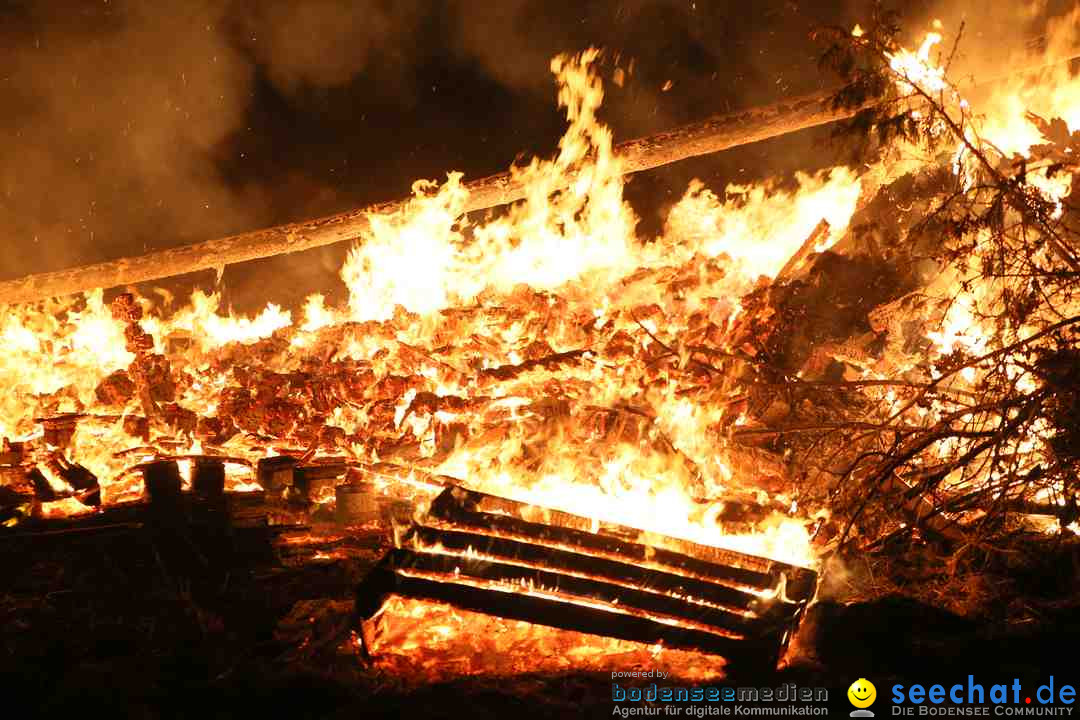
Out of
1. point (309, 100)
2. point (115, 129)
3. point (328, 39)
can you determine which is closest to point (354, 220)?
point (309, 100)

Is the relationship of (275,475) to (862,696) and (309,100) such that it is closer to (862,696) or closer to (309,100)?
(862,696)

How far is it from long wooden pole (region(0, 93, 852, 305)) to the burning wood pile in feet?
0.72

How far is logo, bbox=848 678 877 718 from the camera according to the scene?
11.2ft

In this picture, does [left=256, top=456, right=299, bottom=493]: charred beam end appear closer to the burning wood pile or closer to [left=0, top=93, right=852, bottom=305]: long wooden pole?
the burning wood pile

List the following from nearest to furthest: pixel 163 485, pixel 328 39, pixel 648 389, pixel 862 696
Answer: pixel 862 696 < pixel 163 485 < pixel 648 389 < pixel 328 39

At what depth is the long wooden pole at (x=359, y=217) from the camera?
812 centimetres

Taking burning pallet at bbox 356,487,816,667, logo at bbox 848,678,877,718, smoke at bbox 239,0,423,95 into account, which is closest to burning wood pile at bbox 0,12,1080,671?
burning pallet at bbox 356,487,816,667

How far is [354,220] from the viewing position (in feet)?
28.9

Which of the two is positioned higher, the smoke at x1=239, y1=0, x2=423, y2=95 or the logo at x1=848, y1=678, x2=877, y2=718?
the smoke at x1=239, y1=0, x2=423, y2=95

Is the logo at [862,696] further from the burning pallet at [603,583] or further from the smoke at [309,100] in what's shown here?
the smoke at [309,100]

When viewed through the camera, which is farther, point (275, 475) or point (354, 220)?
point (354, 220)

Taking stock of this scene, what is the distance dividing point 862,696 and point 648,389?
3.07 m

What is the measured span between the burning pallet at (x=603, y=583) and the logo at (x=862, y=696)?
0.34 metres

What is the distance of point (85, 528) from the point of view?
5.19 m
